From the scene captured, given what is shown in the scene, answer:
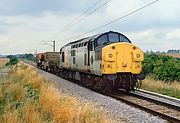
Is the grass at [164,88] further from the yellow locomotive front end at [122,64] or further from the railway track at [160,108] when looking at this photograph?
the railway track at [160,108]

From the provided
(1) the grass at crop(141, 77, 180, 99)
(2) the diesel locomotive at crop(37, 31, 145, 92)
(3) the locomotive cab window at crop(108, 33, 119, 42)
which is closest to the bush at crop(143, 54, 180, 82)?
(1) the grass at crop(141, 77, 180, 99)

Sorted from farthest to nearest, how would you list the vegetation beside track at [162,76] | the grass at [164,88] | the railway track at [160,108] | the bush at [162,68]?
1. the bush at [162,68]
2. the vegetation beside track at [162,76]
3. the grass at [164,88]
4. the railway track at [160,108]

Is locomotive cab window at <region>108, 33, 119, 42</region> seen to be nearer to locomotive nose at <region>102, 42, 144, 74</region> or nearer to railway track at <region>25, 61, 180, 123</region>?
locomotive nose at <region>102, 42, 144, 74</region>

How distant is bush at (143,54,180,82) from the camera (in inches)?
910

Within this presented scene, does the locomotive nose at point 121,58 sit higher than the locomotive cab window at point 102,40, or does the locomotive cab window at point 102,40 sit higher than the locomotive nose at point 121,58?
the locomotive cab window at point 102,40

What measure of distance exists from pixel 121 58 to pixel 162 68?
7964 mm

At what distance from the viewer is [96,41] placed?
62.7ft

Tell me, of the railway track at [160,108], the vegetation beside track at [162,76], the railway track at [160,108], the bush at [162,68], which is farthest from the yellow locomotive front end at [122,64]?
the bush at [162,68]

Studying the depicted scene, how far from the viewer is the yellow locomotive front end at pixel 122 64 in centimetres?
1712

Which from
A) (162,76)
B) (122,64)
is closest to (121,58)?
(122,64)

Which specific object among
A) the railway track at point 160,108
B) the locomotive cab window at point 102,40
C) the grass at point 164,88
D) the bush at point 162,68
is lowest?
the railway track at point 160,108

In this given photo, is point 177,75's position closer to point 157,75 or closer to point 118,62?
point 157,75

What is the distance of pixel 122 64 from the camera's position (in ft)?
57.3

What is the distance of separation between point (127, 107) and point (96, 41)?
6578 mm
